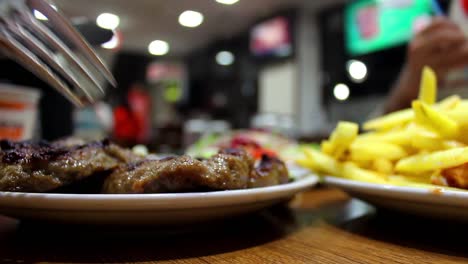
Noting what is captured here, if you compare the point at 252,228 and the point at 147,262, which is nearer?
the point at 147,262

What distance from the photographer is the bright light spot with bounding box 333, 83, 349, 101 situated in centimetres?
523

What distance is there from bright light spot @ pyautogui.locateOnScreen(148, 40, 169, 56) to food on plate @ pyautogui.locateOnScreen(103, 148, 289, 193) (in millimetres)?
8836

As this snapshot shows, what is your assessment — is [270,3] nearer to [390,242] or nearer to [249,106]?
[249,106]

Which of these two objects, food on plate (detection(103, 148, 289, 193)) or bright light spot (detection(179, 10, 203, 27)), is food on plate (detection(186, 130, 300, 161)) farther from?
bright light spot (detection(179, 10, 203, 27))

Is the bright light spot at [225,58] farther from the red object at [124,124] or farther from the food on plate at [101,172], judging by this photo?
the food on plate at [101,172]

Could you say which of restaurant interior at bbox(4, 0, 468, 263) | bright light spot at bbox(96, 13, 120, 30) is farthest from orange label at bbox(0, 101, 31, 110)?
bright light spot at bbox(96, 13, 120, 30)

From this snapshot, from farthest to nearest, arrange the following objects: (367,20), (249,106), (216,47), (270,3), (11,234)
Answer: (216,47), (249,106), (270,3), (367,20), (11,234)

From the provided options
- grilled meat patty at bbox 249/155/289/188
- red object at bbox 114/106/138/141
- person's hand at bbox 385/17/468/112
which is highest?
red object at bbox 114/106/138/141

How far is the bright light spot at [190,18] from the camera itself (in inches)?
258

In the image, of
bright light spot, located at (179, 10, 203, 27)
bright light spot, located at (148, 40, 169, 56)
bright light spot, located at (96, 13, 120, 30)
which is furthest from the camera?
bright light spot, located at (148, 40, 169, 56)

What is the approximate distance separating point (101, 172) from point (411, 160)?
1.85 ft

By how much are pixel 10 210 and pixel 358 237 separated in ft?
1.82

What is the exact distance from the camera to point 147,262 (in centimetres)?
47

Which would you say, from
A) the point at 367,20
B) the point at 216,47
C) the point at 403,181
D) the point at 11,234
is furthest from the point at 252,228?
the point at 216,47
